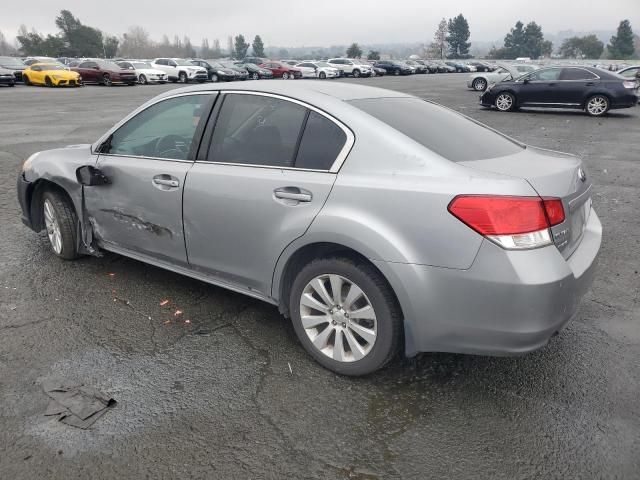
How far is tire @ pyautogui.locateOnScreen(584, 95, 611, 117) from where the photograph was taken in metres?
16.2

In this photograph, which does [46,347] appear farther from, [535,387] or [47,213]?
[535,387]

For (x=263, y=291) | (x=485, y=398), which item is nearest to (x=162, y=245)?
(x=263, y=291)

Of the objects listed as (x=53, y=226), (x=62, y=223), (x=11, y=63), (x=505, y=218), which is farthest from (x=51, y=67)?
(x=505, y=218)

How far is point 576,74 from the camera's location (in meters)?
16.4

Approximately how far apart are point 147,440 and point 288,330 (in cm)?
130

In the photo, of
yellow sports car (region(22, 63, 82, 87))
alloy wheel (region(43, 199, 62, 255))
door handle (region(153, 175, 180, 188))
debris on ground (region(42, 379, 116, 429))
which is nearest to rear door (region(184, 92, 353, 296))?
door handle (region(153, 175, 180, 188))

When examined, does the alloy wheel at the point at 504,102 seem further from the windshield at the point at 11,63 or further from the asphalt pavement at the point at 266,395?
the windshield at the point at 11,63

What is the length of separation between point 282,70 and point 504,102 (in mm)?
27492

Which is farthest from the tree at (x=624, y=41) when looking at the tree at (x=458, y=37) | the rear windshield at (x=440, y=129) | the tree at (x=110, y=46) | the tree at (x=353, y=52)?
the rear windshield at (x=440, y=129)

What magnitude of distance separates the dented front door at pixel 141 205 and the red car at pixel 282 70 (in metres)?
39.7

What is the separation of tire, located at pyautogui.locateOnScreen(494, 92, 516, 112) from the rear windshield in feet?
50.3

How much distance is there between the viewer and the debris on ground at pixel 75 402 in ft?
8.78

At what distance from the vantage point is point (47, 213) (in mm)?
4758

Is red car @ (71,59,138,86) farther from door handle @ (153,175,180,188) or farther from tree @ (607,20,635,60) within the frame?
tree @ (607,20,635,60)
